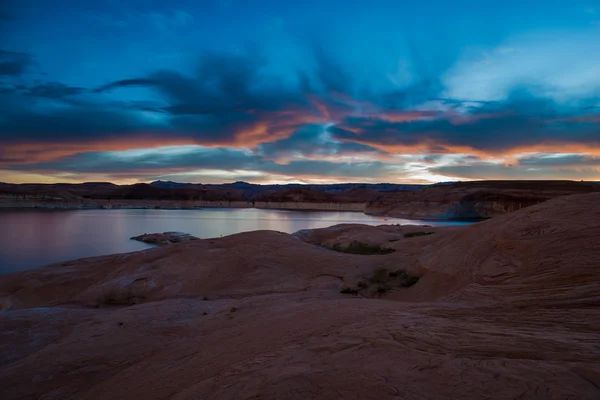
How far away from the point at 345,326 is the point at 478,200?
5448 centimetres

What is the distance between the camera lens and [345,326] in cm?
412

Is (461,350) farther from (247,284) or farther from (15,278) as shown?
(15,278)

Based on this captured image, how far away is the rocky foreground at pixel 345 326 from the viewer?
102 inches

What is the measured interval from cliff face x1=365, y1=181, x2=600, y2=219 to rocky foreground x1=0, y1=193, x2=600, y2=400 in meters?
39.0

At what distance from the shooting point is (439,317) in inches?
164

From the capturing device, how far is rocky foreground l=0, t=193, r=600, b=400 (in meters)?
2.59

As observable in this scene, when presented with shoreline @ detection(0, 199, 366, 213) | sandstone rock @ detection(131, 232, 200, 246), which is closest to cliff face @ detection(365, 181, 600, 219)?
shoreline @ detection(0, 199, 366, 213)

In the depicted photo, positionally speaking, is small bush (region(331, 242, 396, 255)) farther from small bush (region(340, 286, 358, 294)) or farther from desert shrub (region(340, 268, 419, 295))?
small bush (region(340, 286, 358, 294))

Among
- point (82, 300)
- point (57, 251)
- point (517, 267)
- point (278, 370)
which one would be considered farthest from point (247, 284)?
point (57, 251)

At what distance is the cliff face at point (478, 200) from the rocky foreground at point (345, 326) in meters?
39.0

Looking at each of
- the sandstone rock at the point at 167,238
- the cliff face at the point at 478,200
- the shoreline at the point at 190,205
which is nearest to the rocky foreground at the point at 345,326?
the sandstone rock at the point at 167,238

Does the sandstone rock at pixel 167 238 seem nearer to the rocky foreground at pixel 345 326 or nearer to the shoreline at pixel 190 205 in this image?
the rocky foreground at pixel 345 326

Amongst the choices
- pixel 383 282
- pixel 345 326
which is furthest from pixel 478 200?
pixel 345 326

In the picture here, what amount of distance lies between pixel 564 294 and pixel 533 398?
3282 mm
